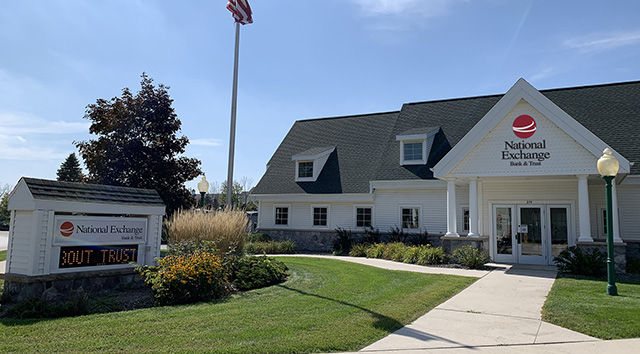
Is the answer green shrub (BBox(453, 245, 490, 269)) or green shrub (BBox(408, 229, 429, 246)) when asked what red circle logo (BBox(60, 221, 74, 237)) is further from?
green shrub (BBox(408, 229, 429, 246))

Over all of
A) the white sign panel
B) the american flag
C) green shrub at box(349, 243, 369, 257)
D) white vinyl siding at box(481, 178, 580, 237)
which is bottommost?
green shrub at box(349, 243, 369, 257)

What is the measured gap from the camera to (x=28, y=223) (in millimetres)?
8664

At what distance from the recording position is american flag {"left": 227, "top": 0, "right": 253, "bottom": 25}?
46.3 ft

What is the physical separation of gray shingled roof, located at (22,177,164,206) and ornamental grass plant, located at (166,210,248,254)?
0.82m

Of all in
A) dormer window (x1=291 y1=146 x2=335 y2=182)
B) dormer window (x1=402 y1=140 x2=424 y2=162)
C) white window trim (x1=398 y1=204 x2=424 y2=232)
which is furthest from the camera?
dormer window (x1=291 y1=146 x2=335 y2=182)

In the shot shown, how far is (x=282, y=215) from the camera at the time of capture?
78.5 ft

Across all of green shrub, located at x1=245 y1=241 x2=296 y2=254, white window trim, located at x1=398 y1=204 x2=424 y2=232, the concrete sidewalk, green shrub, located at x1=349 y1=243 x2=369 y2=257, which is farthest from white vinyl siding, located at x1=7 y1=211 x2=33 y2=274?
white window trim, located at x1=398 y1=204 x2=424 y2=232

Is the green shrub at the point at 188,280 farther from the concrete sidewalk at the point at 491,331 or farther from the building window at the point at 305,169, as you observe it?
the building window at the point at 305,169

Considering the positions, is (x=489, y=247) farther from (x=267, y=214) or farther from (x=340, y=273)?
(x=267, y=214)

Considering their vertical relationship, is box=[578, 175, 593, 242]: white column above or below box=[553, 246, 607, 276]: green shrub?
above

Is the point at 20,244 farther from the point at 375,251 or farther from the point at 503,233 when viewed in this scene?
the point at 503,233

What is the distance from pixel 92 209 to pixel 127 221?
0.88 meters

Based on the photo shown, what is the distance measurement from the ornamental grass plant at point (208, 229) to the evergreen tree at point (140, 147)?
12.8 meters

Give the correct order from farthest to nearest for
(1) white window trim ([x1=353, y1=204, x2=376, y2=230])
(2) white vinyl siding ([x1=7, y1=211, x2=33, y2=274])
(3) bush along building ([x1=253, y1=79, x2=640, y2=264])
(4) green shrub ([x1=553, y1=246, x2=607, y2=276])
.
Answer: (1) white window trim ([x1=353, y1=204, x2=376, y2=230])
(3) bush along building ([x1=253, y1=79, x2=640, y2=264])
(4) green shrub ([x1=553, y1=246, x2=607, y2=276])
(2) white vinyl siding ([x1=7, y1=211, x2=33, y2=274])
